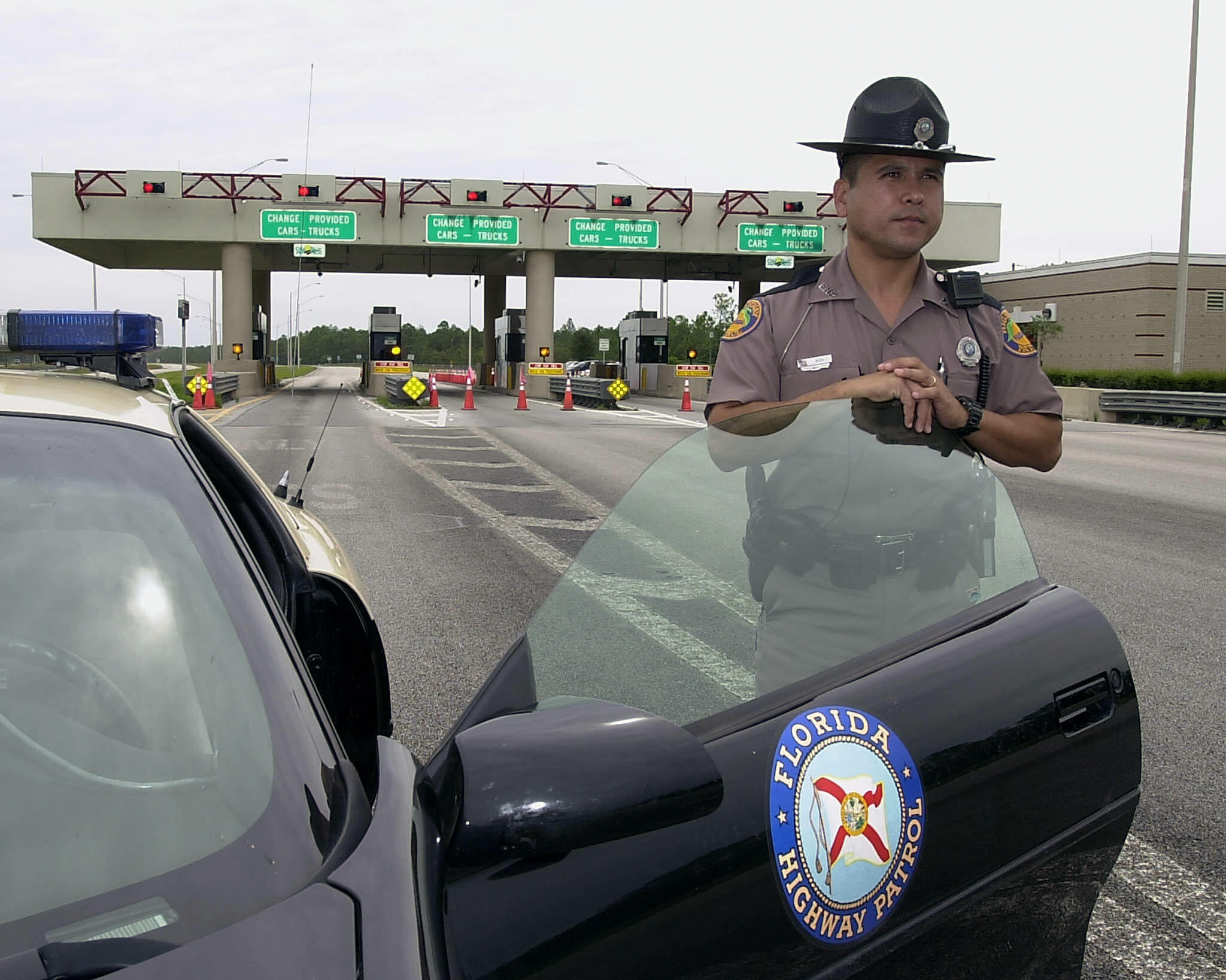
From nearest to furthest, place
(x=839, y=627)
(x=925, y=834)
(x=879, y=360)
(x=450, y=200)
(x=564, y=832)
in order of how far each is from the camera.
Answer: (x=564, y=832) < (x=925, y=834) < (x=839, y=627) < (x=879, y=360) < (x=450, y=200)

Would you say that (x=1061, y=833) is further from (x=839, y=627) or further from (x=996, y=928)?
(x=839, y=627)

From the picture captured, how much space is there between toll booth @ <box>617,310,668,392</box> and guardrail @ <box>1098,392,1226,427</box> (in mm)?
26663

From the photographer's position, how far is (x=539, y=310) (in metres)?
45.7

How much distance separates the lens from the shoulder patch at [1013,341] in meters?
2.79

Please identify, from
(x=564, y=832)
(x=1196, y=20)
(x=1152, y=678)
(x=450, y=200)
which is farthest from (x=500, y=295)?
(x=564, y=832)

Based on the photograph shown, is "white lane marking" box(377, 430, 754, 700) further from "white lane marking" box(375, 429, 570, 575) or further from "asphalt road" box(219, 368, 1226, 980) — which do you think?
"white lane marking" box(375, 429, 570, 575)

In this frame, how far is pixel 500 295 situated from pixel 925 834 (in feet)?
198

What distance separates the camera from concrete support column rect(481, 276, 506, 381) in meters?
60.4

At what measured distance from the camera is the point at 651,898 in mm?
1475

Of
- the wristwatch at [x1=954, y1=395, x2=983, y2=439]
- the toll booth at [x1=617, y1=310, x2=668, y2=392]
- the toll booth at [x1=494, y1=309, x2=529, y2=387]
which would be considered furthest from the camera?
the toll booth at [x1=617, y1=310, x2=668, y2=392]

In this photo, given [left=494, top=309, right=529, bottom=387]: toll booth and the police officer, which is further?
[left=494, top=309, right=529, bottom=387]: toll booth

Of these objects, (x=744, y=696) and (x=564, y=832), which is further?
(x=744, y=696)

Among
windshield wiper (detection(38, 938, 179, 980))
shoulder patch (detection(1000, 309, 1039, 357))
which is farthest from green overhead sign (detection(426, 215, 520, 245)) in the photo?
windshield wiper (detection(38, 938, 179, 980))

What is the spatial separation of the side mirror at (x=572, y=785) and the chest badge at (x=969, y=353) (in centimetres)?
155
